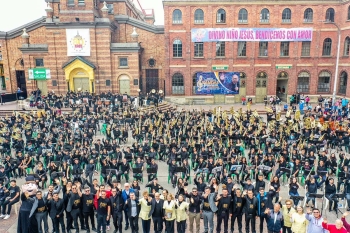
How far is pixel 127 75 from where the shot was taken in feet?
122

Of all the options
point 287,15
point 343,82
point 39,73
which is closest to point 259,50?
point 287,15

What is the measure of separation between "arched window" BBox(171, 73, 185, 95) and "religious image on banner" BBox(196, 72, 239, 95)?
185 centimetres

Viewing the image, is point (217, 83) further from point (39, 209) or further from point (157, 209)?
point (39, 209)

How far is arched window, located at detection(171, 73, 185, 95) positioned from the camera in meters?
37.2

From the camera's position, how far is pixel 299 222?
9.21m

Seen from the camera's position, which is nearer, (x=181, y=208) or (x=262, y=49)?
(x=181, y=208)

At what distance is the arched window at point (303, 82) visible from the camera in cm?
3712

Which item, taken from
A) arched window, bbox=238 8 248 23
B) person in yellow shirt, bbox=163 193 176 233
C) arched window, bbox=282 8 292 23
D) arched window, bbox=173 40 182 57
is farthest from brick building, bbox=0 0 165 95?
person in yellow shirt, bbox=163 193 176 233

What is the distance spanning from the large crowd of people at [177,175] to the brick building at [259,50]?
38.4 feet

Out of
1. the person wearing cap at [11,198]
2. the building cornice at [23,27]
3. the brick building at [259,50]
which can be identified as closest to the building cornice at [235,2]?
the brick building at [259,50]

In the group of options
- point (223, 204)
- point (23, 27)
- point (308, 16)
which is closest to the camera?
point (223, 204)

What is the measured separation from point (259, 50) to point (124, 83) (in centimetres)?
1690

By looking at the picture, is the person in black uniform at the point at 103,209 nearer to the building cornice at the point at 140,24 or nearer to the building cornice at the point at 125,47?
the building cornice at the point at 125,47

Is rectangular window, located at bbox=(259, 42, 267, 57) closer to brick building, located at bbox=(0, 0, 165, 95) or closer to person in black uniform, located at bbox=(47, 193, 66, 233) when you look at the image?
brick building, located at bbox=(0, 0, 165, 95)
